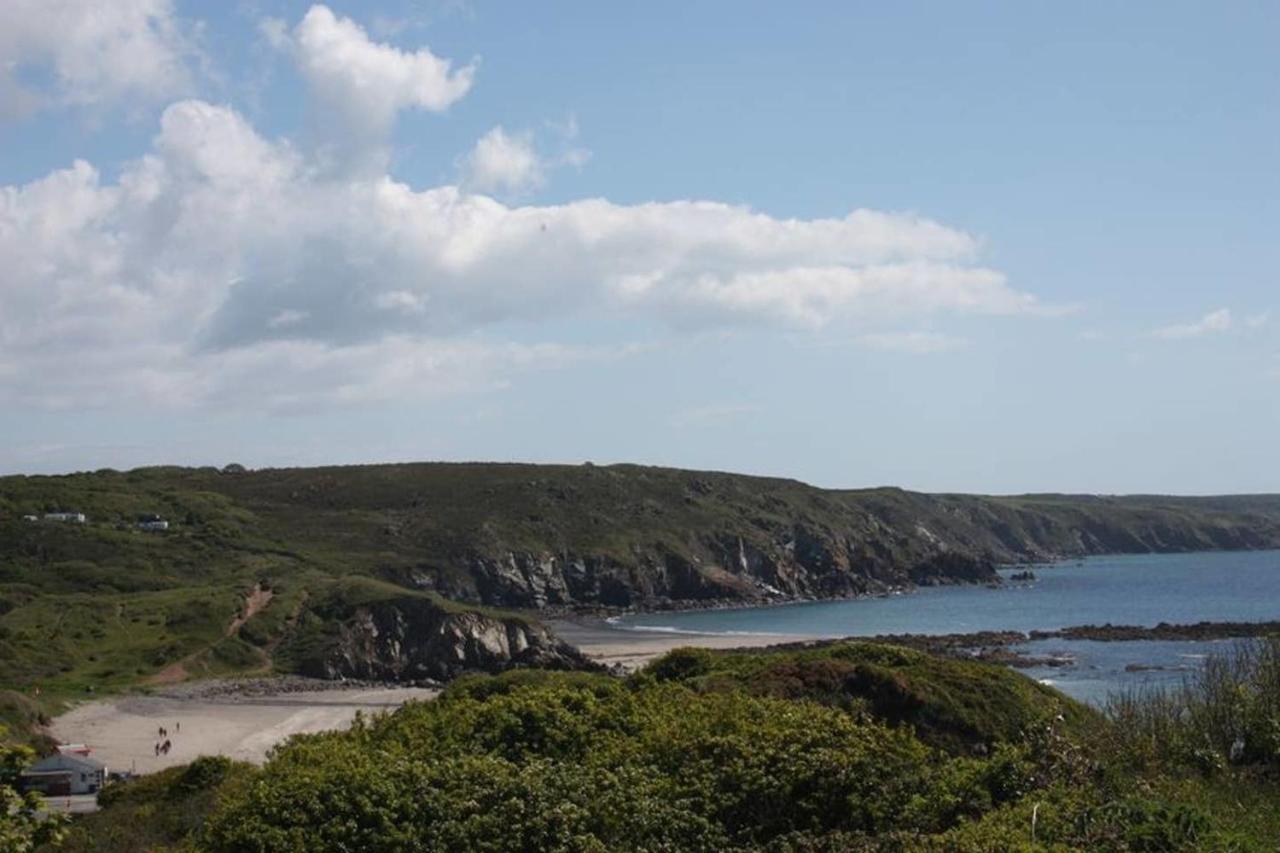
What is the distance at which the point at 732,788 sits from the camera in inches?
704

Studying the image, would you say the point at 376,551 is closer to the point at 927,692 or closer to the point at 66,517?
the point at 66,517

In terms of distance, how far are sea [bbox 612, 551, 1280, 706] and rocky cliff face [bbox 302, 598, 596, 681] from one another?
21.8 metres

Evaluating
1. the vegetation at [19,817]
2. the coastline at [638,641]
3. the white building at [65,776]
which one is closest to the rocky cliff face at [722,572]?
the coastline at [638,641]

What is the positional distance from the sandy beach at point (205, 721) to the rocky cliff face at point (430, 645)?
634cm

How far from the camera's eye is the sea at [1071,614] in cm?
7105

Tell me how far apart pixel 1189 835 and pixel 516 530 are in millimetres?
118882

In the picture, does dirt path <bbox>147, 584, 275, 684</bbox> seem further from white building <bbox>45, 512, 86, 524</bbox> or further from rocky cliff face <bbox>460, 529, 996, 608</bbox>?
rocky cliff face <bbox>460, 529, 996, 608</bbox>

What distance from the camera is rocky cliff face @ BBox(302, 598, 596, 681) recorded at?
8044 centimetres

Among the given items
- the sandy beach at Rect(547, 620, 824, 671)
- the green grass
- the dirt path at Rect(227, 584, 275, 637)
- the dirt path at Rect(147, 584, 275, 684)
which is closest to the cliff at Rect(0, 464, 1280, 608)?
the dirt path at Rect(227, 584, 275, 637)

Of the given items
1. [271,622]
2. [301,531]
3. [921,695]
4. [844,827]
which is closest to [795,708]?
[844,827]

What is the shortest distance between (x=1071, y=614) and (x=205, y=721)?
72.6m

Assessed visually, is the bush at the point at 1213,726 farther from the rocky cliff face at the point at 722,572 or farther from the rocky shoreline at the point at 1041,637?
the rocky cliff face at the point at 722,572

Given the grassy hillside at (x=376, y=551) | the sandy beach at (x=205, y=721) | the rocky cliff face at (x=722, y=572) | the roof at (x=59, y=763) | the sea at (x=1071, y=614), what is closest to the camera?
the roof at (x=59, y=763)

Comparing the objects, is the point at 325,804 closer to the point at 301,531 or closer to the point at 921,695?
the point at 921,695
